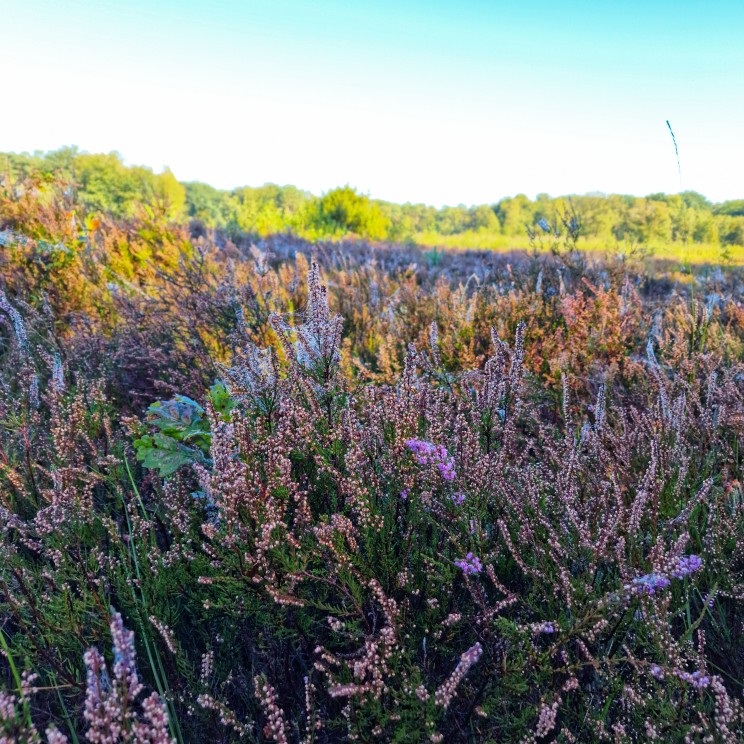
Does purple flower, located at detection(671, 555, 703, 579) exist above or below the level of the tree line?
below

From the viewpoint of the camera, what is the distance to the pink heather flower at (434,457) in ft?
4.62

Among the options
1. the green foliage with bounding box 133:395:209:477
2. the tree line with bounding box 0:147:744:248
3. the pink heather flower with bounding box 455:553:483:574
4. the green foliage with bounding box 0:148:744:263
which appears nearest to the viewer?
the pink heather flower with bounding box 455:553:483:574

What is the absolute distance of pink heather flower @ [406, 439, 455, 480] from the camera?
1408 millimetres

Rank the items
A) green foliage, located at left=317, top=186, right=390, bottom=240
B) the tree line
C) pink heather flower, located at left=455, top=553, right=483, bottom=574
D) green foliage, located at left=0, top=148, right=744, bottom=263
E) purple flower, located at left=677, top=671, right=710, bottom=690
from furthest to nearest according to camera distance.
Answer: green foliage, located at left=317, top=186, right=390, bottom=240 → green foliage, located at left=0, top=148, right=744, bottom=263 → the tree line → pink heather flower, located at left=455, top=553, right=483, bottom=574 → purple flower, located at left=677, top=671, right=710, bottom=690

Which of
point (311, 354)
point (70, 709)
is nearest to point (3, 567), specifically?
point (70, 709)

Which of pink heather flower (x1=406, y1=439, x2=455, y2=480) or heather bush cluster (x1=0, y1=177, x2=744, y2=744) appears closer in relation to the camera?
heather bush cluster (x1=0, y1=177, x2=744, y2=744)

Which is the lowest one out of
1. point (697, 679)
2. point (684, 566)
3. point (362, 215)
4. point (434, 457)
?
point (697, 679)

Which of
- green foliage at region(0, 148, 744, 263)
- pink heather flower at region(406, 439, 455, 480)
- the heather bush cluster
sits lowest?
the heather bush cluster

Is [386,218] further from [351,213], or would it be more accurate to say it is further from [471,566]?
[471,566]

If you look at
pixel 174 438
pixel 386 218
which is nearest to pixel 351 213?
pixel 386 218

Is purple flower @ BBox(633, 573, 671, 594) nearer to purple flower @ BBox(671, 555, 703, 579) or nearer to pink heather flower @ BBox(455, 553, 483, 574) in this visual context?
purple flower @ BBox(671, 555, 703, 579)

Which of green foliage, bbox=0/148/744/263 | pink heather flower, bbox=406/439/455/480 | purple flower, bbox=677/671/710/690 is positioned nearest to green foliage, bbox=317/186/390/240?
green foliage, bbox=0/148/744/263

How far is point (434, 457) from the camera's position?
143 cm

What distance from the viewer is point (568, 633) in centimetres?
113
